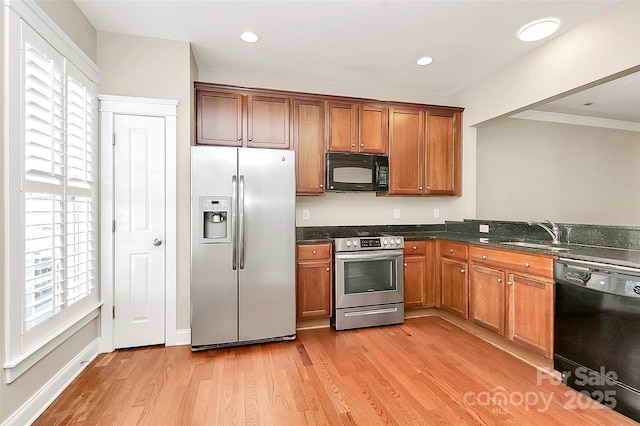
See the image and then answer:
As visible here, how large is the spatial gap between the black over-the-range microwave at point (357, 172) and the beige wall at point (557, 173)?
4.87 feet

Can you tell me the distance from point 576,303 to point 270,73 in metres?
3.40

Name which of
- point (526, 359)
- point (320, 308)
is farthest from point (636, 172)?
point (320, 308)

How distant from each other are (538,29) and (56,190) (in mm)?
3769

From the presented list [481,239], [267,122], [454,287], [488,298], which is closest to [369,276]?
[454,287]

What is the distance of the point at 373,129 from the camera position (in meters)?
3.55

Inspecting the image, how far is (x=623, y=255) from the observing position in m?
2.05

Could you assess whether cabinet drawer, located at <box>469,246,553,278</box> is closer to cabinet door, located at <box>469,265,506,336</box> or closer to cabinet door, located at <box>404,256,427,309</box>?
cabinet door, located at <box>469,265,506,336</box>

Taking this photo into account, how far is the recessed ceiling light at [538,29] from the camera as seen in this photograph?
2.37 m

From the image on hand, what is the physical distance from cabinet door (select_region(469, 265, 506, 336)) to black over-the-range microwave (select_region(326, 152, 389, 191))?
1373 mm

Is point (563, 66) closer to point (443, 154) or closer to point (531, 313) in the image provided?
point (443, 154)

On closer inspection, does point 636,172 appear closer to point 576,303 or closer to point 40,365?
point 576,303

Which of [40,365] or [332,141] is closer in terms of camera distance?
[40,365]

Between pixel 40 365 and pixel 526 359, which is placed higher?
pixel 40 365

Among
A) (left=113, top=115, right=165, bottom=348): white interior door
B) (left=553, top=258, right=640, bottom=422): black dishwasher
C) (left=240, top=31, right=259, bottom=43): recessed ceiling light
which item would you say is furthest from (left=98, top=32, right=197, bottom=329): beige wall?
(left=553, top=258, right=640, bottom=422): black dishwasher
